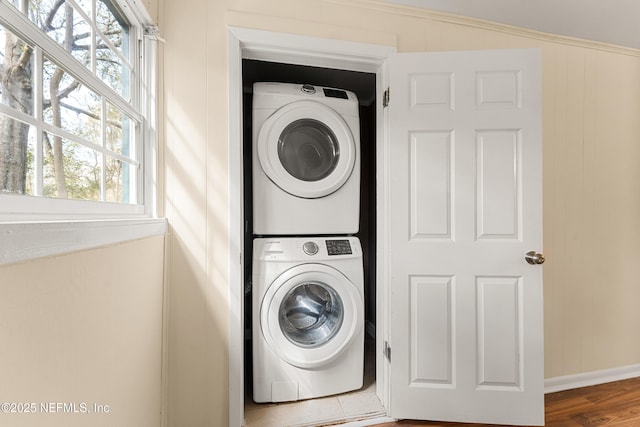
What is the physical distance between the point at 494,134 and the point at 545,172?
0.65 m

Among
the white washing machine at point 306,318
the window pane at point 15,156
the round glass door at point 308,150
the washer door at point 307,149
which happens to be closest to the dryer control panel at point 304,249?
the white washing machine at point 306,318

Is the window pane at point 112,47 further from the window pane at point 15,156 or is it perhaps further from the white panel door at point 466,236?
the white panel door at point 466,236

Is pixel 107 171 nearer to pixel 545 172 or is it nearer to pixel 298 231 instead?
pixel 298 231

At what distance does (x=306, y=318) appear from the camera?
67.6 inches

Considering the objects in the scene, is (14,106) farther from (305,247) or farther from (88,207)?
(305,247)

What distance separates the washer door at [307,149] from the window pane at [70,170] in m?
0.80

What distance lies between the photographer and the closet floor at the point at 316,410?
1.46 m

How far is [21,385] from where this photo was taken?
515 millimetres

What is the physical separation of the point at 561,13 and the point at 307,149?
1.62 metres

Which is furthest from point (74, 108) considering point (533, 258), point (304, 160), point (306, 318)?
point (533, 258)

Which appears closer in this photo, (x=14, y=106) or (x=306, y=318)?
(x=14, y=106)

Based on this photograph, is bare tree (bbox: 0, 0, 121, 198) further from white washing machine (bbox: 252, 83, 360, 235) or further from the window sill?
white washing machine (bbox: 252, 83, 360, 235)

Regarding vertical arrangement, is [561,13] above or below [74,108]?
above

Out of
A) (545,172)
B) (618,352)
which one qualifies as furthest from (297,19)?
(618,352)
